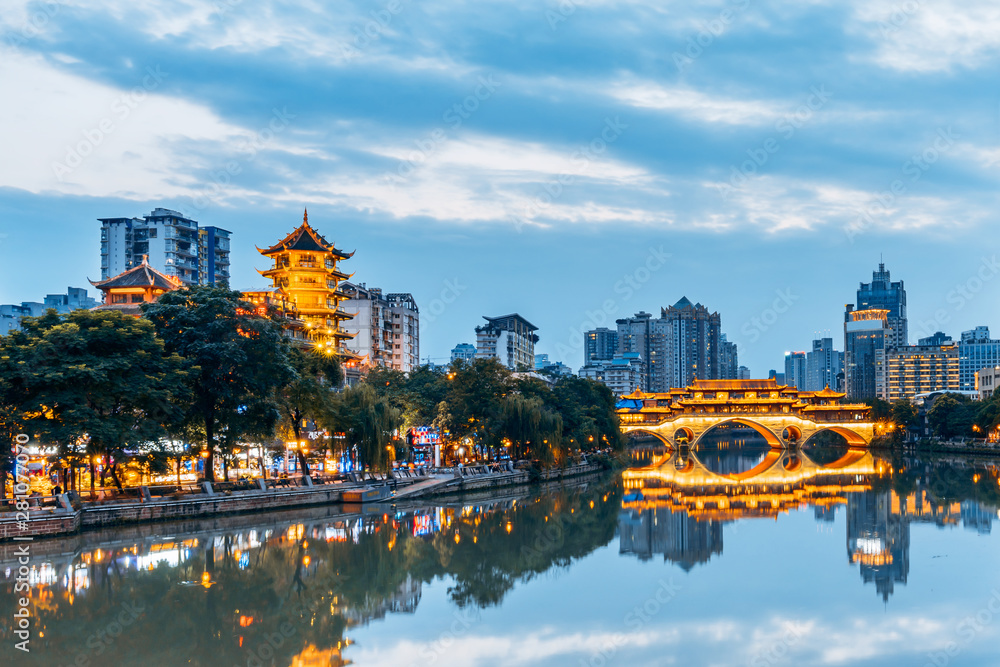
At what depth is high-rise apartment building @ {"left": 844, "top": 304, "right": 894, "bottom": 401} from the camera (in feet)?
478

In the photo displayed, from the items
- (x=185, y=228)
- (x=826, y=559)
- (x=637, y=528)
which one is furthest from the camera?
(x=185, y=228)

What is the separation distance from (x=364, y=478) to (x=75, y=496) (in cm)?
1113

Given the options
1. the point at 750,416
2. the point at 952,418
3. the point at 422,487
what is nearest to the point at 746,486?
the point at 422,487

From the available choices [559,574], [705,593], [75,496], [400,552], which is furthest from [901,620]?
[75,496]

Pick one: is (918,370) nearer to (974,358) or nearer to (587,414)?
(974,358)

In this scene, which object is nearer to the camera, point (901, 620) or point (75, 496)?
point (901, 620)

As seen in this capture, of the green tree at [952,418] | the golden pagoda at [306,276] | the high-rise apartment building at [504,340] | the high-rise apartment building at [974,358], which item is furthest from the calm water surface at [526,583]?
the high-rise apartment building at [974,358]

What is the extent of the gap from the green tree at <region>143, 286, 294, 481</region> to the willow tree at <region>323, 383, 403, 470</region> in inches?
120

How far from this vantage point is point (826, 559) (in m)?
23.2

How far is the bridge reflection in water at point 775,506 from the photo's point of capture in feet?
80.4

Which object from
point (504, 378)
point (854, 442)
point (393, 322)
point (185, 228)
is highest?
point (185, 228)

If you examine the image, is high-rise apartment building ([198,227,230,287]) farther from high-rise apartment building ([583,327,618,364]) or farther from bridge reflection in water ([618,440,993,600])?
high-rise apartment building ([583,327,618,364])

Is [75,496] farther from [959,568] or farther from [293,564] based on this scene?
[959,568]

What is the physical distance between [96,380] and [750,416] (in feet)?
186
